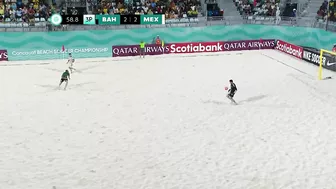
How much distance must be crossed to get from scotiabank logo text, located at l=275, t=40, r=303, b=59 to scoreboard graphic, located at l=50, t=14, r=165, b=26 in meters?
10.8

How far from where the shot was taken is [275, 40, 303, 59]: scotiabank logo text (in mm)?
33062

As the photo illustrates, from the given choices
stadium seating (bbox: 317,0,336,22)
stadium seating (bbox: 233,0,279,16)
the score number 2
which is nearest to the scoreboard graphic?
the score number 2

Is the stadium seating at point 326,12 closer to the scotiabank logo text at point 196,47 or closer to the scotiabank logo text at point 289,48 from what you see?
the scotiabank logo text at point 289,48

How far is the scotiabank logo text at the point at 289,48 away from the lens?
3306 centimetres

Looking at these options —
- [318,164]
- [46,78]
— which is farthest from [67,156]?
[46,78]

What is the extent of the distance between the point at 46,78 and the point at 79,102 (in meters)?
6.72

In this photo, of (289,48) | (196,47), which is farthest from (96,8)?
(289,48)

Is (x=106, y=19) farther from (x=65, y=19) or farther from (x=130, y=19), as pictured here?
(x=65, y=19)

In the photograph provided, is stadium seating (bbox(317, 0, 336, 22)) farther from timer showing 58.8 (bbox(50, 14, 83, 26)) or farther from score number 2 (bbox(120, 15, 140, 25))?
timer showing 58.8 (bbox(50, 14, 83, 26))

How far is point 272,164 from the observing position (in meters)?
14.0

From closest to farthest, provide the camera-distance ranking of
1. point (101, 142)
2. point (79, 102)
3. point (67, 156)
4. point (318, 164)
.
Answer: point (318, 164)
point (67, 156)
point (101, 142)
point (79, 102)

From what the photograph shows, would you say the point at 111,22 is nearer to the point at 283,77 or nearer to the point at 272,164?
the point at 283,77

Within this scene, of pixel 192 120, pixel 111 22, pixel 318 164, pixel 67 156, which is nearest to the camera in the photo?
pixel 318 164

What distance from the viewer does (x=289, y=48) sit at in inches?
1374
